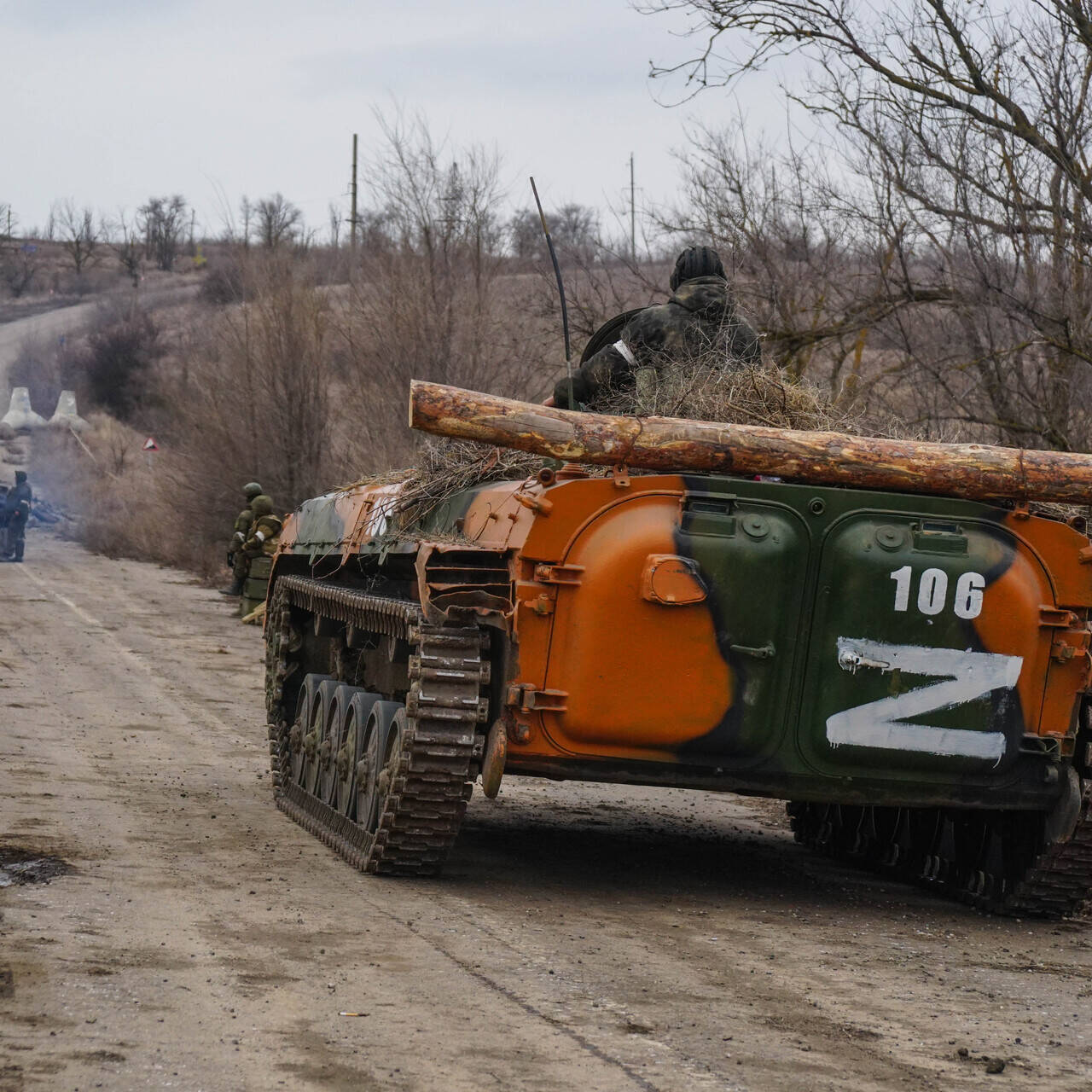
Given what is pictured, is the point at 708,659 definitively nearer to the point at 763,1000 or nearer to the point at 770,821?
the point at 763,1000

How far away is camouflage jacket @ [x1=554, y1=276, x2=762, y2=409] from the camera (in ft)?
27.7

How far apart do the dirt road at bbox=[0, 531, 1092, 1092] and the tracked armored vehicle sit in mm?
564

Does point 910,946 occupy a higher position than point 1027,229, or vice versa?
point 1027,229

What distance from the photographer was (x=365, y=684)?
9703 mm

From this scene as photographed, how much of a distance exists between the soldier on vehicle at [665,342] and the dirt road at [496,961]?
2.24m

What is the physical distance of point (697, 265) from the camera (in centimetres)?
880

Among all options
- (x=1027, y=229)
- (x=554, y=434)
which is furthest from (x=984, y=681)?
(x=1027, y=229)

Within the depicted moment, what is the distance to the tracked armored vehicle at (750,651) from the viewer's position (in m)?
6.80

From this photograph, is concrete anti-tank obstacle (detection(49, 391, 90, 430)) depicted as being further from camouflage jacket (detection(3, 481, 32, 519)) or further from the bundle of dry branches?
the bundle of dry branches

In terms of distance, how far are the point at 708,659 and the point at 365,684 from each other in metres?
3.24

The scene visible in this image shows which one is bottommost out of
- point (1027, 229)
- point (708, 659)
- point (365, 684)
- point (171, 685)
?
point (171, 685)

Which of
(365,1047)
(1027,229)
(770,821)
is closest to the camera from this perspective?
(365,1047)

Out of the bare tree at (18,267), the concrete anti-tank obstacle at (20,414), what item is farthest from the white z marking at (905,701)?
the bare tree at (18,267)

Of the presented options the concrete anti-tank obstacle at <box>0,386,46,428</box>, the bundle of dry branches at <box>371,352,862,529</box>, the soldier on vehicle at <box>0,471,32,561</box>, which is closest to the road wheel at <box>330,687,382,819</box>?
the bundle of dry branches at <box>371,352,862,529</box>
